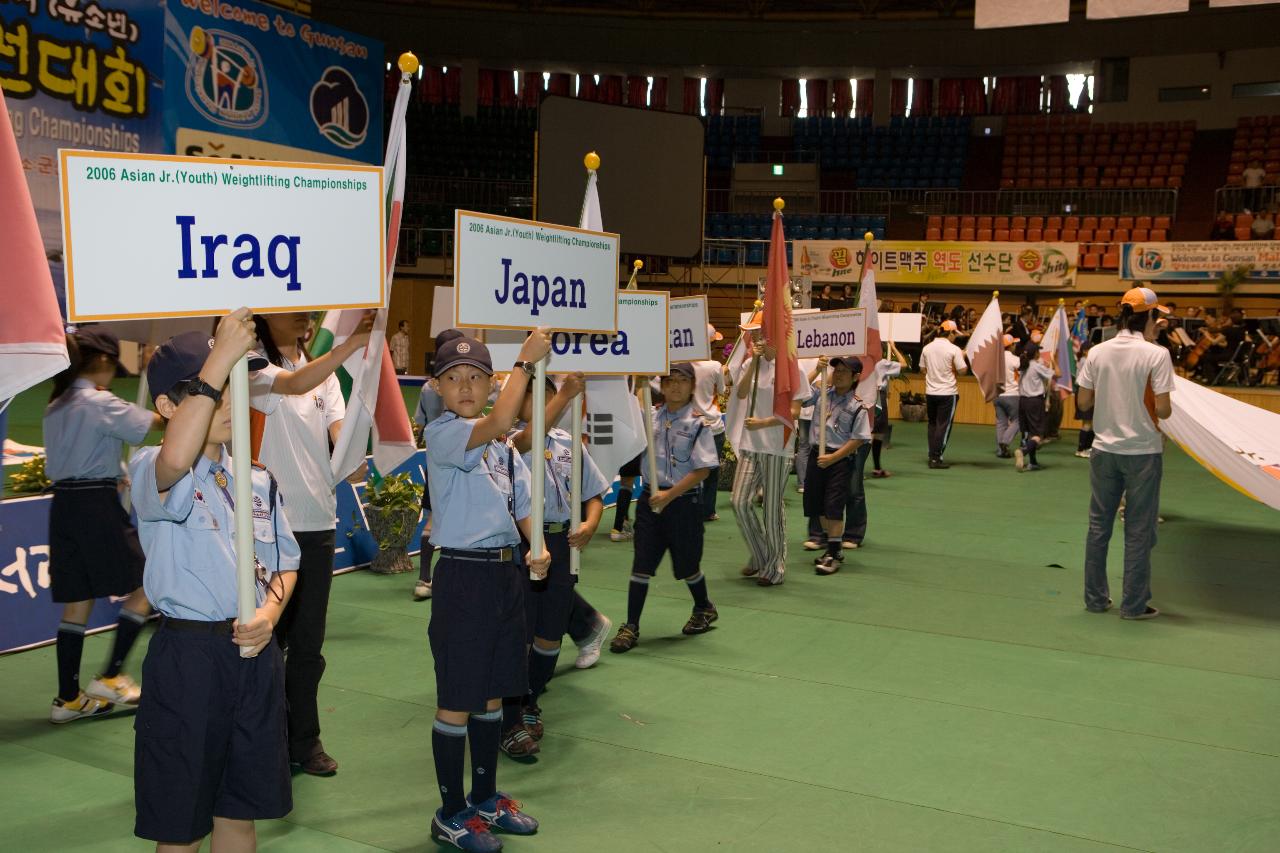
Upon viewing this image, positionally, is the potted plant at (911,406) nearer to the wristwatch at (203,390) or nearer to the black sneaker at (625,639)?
the black sneaker at (625,639)

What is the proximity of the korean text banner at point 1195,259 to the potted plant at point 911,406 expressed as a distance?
202 inches

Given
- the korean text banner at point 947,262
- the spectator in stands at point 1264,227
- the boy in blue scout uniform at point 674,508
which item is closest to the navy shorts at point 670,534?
the boy in blue scout uniform at point 674,508

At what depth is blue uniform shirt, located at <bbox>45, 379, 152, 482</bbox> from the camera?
5.11 meters

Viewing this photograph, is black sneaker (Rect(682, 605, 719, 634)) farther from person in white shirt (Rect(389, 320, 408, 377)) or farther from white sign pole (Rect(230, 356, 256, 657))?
person in white shirt (Rect(389, 320, 408, 377))

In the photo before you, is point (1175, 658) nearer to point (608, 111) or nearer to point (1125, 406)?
point (1125, 406)

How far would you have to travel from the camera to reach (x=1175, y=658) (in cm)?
668

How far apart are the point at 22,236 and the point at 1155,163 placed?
2967 centimetres

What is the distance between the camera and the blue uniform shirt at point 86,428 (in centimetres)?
511

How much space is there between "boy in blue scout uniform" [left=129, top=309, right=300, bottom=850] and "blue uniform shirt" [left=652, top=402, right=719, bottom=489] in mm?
3911

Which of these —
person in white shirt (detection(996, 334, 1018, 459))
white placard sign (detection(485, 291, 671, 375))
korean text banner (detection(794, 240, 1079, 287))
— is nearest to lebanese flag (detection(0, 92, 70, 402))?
white placard sign (detection(485, 291, 671, 375))

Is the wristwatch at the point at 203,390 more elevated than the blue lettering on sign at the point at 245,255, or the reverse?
the blue lettering on sign at the point at 245,255

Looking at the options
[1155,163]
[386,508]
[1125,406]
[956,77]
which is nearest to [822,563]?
[1125,406]

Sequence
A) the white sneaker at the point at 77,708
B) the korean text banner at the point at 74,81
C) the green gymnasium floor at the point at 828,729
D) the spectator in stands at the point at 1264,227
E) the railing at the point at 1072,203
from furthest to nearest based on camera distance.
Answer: the railing at the point at 1072,203
the spectator in stands at the point at 1264,227
the korean text banner at the point at 74,81
the white sneaker at the point at 77,708
the green gymnasium floor at the point at 828,729

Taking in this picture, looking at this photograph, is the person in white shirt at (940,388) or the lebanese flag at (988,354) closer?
the person in white shirt at (940,388)
